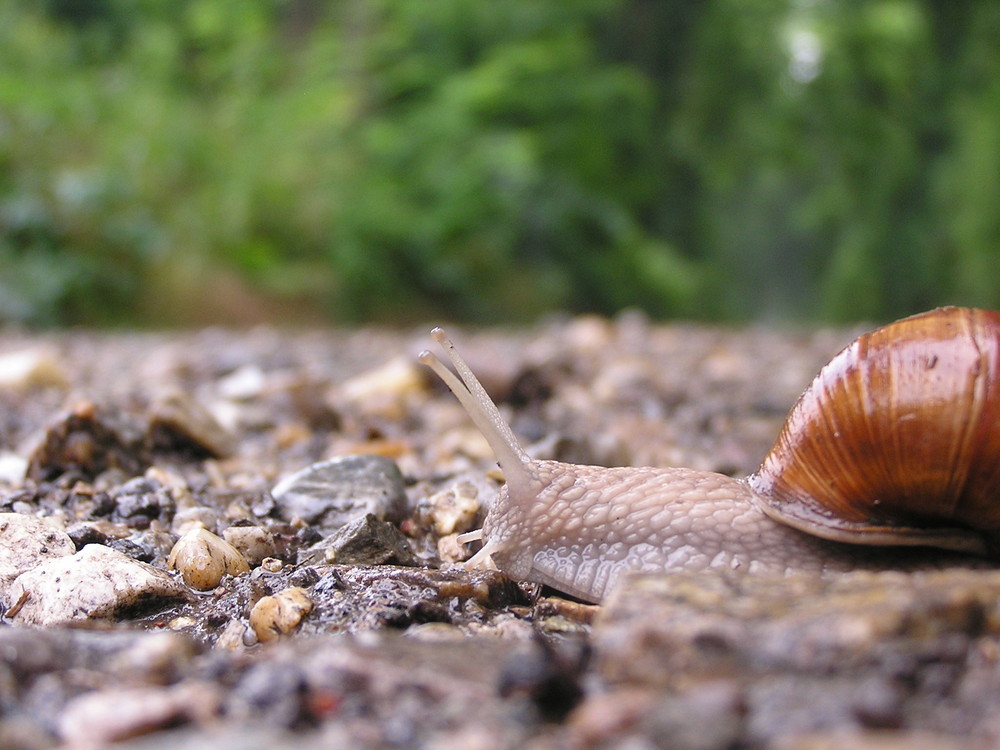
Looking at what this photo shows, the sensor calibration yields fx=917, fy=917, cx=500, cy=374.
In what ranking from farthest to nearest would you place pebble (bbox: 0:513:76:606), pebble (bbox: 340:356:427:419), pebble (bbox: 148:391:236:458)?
pebble (bbox: 340:356:427:419) → pebble (bbox: 148:391:236:458) → pebble (bbox: 0:513:76:606)

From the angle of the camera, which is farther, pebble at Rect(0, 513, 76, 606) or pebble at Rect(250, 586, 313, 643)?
pebble at Rect(0, 513, 76, 606)

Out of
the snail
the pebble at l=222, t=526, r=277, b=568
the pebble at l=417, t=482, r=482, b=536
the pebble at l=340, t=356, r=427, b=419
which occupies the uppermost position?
the snail

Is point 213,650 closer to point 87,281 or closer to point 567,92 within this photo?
point 87,281

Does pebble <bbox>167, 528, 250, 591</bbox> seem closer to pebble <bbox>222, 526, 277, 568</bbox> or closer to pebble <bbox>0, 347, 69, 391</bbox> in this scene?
pebble <bbox>222, 526, 277, 568</bbox>

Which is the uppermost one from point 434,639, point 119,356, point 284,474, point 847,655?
point 847,655

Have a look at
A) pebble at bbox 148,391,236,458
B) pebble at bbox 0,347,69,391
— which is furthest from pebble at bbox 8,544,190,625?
pebble at bbox 0,347,69,391

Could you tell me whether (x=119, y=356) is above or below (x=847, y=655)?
below

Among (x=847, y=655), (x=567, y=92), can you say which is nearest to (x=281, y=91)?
(x=567, y=92)

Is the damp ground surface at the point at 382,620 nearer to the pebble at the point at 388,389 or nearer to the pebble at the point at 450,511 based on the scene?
the pebble at the point at 450,511
